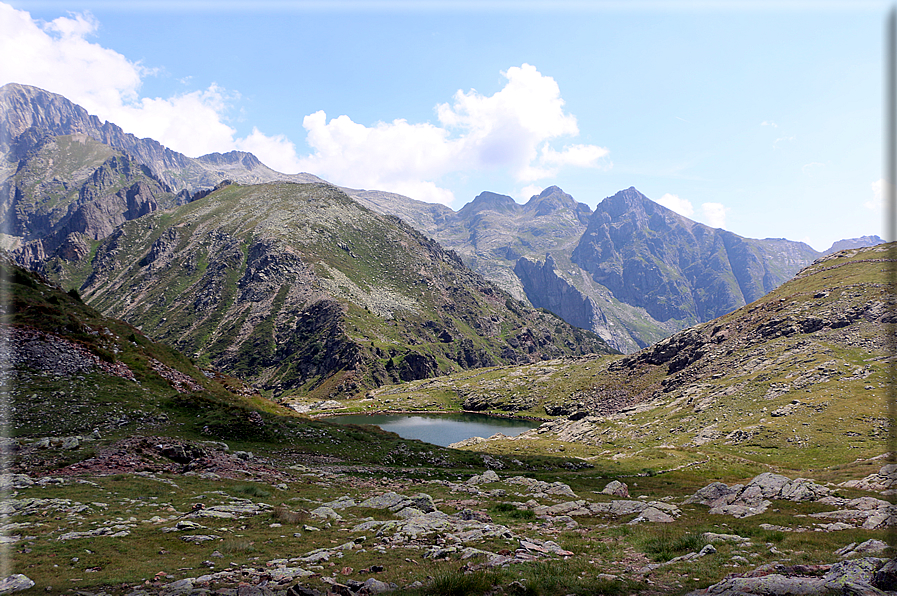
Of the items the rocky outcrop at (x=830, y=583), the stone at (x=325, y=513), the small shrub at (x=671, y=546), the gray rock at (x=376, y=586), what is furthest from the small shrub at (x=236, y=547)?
the small shrub at (x=671, y=546)

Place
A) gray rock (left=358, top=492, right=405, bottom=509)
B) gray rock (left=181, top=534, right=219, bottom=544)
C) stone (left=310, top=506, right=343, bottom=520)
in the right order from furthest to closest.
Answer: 1. gray rock (left=358, top=492, right=405, bottom=509)
2. stone (left=310, top=506, right=343, bottom=520)
3. gray rock (left=181, top=534, right=219, bottom=544)

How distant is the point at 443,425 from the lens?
167 m

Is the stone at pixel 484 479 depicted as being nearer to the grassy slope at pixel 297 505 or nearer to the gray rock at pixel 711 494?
the grassy slope at pixel 297 505

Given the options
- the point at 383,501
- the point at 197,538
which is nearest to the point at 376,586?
the point at 197,538

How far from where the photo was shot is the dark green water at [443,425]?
13975 centimetres

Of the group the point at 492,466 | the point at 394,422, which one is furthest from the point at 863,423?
the point at 394,422

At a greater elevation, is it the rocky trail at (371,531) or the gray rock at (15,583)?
the gray rock at (15,583)

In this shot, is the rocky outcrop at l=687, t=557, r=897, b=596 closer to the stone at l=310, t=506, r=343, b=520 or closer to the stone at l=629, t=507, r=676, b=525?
the stone at l=629, t=507, r=676, b=525

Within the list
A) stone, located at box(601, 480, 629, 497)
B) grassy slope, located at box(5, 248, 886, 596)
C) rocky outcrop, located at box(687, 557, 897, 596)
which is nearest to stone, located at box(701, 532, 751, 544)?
grassy slope, located at box(5, 248, 886, 596)

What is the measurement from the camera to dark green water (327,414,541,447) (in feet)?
458

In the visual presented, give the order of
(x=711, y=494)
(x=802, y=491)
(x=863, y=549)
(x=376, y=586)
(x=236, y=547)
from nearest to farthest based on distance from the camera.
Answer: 1. (x=376, y=586)
2. (x=863, y=549)
3. (x=236, y=547)
4. (x=802, y=491)
5. (x=711, y=494)

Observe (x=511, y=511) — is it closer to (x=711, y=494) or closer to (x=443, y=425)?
(x=711, y=494)

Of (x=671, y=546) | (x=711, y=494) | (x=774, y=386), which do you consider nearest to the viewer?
(x=671, y=546)

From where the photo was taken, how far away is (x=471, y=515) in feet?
79.7
